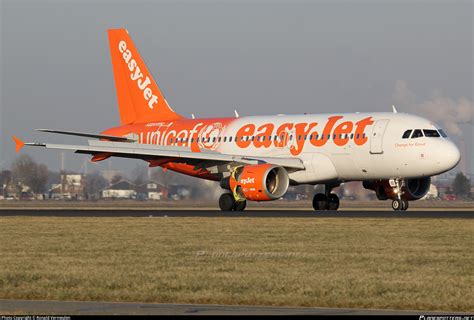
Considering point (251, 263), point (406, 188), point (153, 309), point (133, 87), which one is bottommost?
point (153, 309)

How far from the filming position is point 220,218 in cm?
3975

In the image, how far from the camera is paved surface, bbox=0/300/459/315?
52.6ft

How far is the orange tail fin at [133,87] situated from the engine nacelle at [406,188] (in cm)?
1270

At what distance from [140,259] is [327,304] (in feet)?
26.4

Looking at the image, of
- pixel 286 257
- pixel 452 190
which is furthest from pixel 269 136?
pixel 452 190

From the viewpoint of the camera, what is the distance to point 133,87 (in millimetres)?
57094

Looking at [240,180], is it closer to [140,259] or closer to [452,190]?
[140,259]

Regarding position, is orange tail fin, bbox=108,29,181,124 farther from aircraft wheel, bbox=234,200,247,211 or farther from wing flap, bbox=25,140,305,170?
aircraft wheel, bbox=234,200,247,211

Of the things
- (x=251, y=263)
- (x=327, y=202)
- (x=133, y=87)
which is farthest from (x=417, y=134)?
(x=251, y=263)

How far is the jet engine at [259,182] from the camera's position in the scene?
144ft

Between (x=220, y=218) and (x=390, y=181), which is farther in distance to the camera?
(x=390, y=181)

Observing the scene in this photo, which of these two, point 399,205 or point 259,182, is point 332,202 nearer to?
point 399,205

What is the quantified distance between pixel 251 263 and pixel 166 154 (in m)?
24.7

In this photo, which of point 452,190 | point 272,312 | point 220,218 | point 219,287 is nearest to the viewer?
point 272,312
